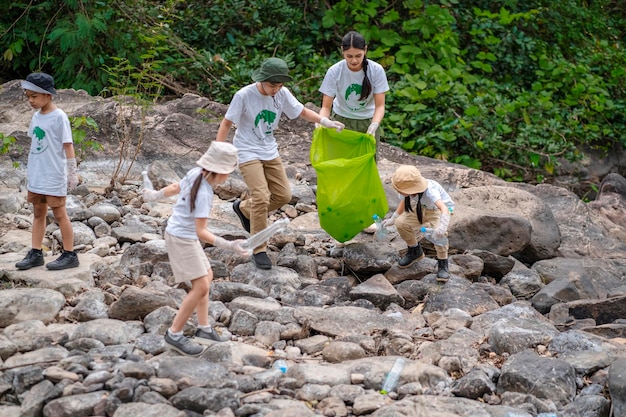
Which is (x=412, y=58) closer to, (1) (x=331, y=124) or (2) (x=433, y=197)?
(1) (x=331, y=124)

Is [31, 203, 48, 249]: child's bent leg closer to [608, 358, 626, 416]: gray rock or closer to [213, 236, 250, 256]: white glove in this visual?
[213, 236, 250, 256]: white glove

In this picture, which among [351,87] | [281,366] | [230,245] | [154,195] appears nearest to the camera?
[230,245]

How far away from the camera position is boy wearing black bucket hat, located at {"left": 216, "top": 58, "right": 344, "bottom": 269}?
6.10m

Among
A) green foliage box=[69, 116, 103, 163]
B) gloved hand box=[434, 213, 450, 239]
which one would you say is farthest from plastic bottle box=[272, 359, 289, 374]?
green foliage box=[69, 116, 103, 163]

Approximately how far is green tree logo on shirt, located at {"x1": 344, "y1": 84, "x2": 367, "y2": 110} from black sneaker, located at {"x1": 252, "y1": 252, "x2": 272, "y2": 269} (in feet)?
4.88

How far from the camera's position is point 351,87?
688cm

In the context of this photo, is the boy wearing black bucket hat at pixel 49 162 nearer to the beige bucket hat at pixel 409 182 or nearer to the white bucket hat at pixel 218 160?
the white bucket hat at pixel 218 160

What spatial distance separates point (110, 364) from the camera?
4.46m

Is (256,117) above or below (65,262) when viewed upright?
above

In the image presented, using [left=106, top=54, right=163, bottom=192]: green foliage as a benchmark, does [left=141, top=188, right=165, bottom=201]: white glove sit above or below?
above

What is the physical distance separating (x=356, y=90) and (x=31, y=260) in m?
2.76

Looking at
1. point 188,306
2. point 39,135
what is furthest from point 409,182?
point 39,135

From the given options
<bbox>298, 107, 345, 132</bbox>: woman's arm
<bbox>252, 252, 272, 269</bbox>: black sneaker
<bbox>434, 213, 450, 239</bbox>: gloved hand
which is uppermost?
<bbox>298, 107, 345, 132</bbox>: woman's arm

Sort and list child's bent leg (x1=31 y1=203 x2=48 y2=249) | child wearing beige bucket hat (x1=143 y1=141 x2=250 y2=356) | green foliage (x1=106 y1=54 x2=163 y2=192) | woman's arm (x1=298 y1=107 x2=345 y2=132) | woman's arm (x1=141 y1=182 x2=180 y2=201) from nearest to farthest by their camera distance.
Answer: child wearing beige bucket hat (x1=143 y1=141 x2=250 y2=356) < woman's arm (x1=141 y1=182 x2=180 y2=201) < child's bent leg (x1=31 y1=203 x2=48 y2=249) < woman's arm (x1=298 y1=107 x2=345 y2=132) < green foliage (x1=106 y1=54 x2=163 y2=192)
